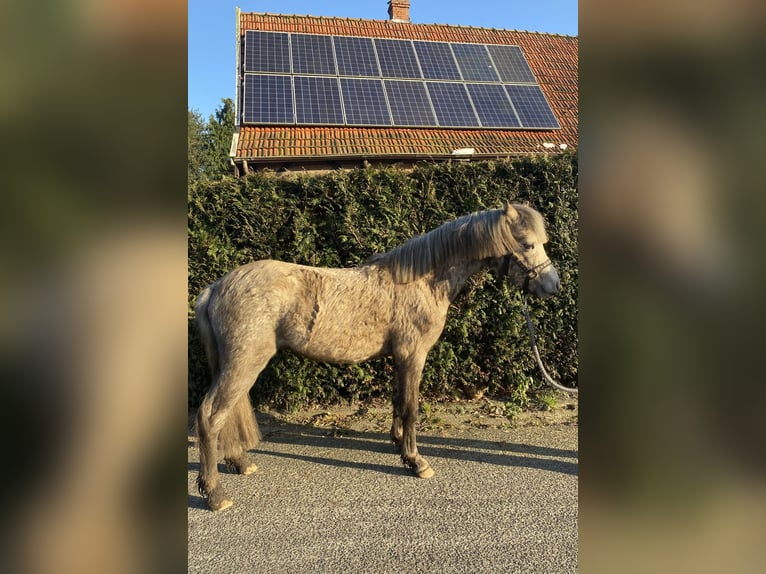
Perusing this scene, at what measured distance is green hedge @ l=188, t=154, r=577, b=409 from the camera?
4312 mm

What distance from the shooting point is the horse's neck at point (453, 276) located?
3.15 m

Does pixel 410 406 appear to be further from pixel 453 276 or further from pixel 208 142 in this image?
pixel 208 142

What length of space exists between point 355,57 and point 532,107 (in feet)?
10.8

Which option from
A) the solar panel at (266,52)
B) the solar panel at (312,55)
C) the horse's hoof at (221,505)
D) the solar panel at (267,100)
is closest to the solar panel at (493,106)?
the solar panel at (312,55)

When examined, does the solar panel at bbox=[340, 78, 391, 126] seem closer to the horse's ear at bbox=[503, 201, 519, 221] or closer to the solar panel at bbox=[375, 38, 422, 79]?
the solar panel at bbox=[375, 38, 422, 79]

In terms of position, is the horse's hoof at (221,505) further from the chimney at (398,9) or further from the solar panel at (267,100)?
the chimney at (398,9)

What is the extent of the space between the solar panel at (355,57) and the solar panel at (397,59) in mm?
148
